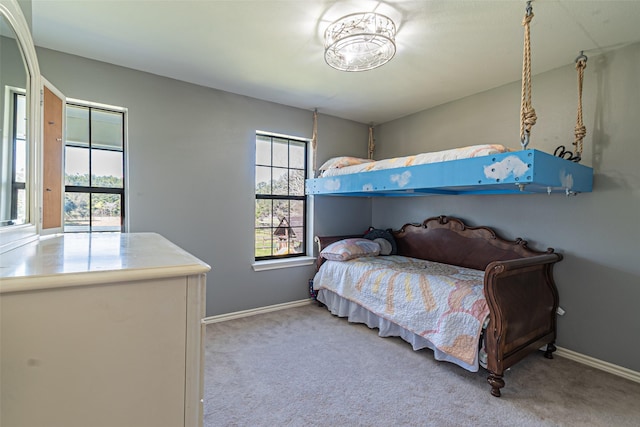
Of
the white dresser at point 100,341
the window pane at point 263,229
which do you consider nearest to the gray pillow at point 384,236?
the window pane at point 263,229

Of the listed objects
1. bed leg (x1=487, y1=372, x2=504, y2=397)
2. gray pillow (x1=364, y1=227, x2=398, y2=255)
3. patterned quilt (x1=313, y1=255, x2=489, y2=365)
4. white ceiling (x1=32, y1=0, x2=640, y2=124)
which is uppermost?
white ceiling (x1=32, y1=0, x2=640, y2=124)

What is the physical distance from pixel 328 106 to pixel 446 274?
7.79ft

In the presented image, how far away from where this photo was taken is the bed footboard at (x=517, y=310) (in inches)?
77.3

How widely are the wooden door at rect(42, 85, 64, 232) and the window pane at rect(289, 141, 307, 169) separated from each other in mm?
2296

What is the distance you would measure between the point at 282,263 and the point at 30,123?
2575 mm

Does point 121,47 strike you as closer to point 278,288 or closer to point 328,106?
point 328,106

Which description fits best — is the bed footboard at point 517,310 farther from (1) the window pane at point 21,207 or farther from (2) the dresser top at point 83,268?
(1) the window pane at point 21,207

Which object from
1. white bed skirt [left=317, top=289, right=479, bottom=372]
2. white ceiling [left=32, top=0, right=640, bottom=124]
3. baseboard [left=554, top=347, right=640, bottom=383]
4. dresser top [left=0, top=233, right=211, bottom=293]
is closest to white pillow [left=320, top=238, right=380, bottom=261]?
white bed skirt [left=317, top=289, right=479, bottom=372]

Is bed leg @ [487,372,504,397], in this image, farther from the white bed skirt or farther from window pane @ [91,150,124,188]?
window pane @ [91,150,124,188]

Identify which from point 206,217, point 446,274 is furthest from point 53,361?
point 446,274

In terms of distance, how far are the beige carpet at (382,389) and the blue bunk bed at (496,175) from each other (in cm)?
140

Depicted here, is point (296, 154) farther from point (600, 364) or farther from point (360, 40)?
point (600, 364)

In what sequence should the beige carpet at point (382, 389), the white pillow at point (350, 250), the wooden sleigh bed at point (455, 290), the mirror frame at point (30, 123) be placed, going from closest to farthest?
the mirror frame at point (30, 123)
the beige carpet at point (382, 389)
the wooden sleigh bed at point (455, 290)
the white pillow at point (350, 250)

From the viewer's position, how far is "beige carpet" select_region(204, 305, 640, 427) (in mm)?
1736
